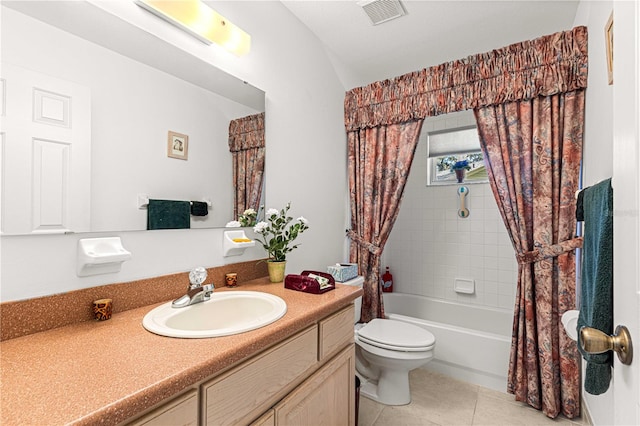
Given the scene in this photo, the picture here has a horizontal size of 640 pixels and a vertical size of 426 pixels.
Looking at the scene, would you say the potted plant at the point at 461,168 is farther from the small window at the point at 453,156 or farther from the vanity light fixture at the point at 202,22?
the vanity light fixture at the point at 202,22

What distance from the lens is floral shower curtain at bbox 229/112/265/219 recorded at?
1523 millimetres

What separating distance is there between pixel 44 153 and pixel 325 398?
1.29m

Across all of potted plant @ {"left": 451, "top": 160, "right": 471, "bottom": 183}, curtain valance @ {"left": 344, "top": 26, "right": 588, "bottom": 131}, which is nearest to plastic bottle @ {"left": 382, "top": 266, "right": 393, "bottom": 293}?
potted plant @ {"left": 451, "top": 160, "right": 471, "bottom": 183}

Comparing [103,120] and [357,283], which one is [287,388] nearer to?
[103,120]

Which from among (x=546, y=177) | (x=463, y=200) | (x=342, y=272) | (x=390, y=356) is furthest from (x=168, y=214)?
(x=463, y=200)

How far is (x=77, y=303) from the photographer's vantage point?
3.15 ft

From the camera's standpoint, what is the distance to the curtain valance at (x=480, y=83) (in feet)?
5.72

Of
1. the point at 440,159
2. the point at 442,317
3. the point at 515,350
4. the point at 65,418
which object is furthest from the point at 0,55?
the point at 442,317

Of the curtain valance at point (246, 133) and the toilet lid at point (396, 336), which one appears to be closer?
the curtain valance at point (246, 133)

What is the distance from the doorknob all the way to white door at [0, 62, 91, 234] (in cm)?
134

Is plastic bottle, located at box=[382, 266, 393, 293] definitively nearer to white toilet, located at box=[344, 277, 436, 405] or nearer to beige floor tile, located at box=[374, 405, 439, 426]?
white toilet, located at box=[344, 277, 436, 405]

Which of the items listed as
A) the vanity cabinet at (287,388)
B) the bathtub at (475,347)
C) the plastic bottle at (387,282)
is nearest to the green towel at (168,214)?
the vanity cabinet at (287,388)

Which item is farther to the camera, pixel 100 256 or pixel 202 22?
pixel 202 22

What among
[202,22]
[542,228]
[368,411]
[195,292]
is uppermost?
[202,22]
